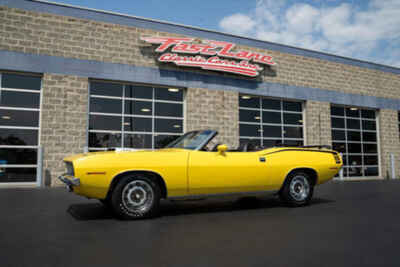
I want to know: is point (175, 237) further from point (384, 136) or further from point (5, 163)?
point (384, 136)

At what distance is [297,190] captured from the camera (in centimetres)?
607

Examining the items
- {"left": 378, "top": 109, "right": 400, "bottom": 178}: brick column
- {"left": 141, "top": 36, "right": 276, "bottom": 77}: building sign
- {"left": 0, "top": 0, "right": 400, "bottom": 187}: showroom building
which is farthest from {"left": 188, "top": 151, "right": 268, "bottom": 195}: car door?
{"left": 378, "top": 109, "right": 400, "bottom": 178}: brick column

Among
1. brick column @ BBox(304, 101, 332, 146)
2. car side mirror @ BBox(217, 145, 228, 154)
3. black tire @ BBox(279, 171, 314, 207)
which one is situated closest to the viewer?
car side mirror @ BBox(217, 145, 228, 154)

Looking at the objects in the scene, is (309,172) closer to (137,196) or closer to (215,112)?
(137,196)

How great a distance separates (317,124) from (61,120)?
12434 mm

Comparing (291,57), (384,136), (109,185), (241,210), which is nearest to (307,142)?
(291,57)

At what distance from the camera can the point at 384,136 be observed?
1841cm

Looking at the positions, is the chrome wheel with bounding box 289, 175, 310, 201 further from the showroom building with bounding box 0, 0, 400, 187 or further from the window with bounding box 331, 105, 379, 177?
the window with bounding box 331, 105, 379, 177

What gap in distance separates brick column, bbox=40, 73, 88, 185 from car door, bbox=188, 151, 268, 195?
783 centimetres

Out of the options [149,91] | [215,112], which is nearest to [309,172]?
[215,112]

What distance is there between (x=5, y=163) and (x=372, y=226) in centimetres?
1140

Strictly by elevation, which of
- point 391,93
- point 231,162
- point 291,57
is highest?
point 291,57

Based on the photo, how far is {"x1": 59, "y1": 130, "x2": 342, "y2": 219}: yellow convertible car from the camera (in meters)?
4.50

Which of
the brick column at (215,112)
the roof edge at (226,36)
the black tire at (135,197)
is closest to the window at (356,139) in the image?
the roof edge at (226,36)
